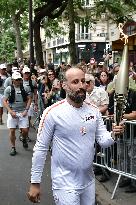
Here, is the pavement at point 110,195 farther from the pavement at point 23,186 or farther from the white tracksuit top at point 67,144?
the white tracksuit top at point 67,144

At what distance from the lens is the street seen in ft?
21.9

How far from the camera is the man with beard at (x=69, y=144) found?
386cm

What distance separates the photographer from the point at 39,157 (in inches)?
154

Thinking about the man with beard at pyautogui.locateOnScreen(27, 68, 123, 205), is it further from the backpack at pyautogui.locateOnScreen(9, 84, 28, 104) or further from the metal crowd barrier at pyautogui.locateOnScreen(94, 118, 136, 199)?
the backpack at pyautogui.locateOnScreen(9, 84, 28, 104)

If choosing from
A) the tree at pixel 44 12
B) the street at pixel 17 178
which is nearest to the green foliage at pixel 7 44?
the tree at pixel 44 12

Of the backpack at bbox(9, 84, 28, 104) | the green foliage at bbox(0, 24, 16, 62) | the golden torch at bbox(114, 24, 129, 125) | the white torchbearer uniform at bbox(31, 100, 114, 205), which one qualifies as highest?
the golden torch at bbox(114, 24, 129, 125)

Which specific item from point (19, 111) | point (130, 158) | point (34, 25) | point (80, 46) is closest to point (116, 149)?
point (130, 158)

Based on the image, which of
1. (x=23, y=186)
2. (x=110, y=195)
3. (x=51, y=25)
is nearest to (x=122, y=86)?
(x=110, y=195)

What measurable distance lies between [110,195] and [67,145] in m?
3.02

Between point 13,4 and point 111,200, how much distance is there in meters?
19.6

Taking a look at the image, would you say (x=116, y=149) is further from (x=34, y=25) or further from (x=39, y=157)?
(x=34, y=25)

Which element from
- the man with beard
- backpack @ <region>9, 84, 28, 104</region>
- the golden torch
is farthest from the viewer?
backpack @ <region>9, 84, 28, 104</region>

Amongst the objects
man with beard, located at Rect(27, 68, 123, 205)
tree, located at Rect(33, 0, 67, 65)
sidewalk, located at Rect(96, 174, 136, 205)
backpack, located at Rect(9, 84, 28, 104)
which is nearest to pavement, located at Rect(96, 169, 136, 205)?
sidewalk, located at Rect(96, 174, 136, 205)

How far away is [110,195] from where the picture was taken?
6.70m
